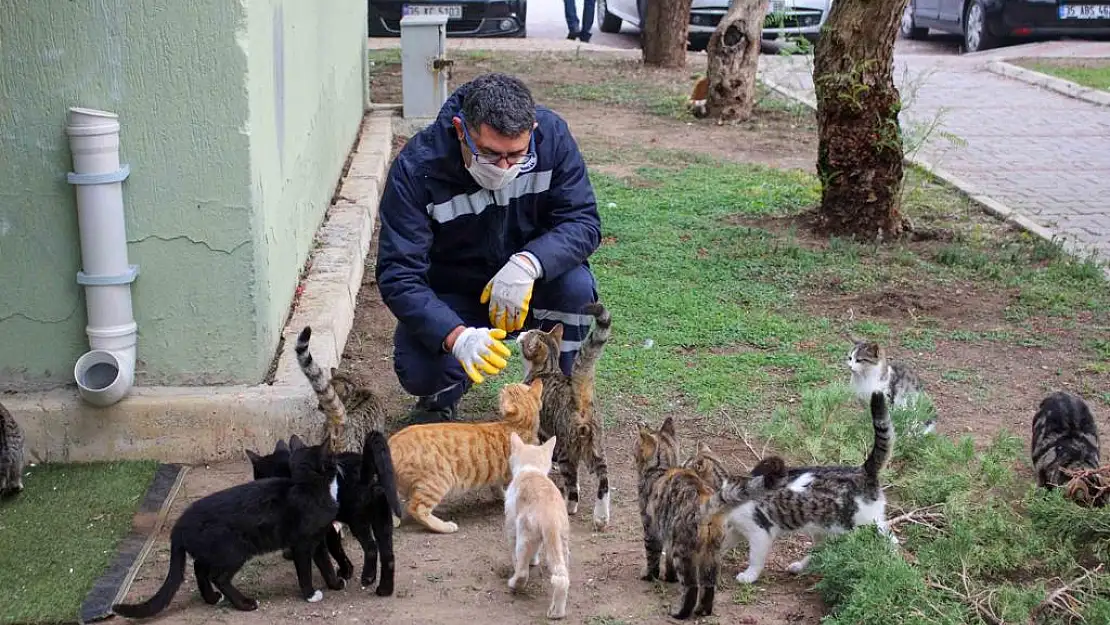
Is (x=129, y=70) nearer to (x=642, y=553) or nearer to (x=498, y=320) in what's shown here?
(x=498, y=320)

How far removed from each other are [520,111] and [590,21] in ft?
53.5

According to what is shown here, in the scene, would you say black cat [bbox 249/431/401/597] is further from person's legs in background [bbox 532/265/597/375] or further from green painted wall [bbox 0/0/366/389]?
person's legs in background [bbox 532/265/597/375]

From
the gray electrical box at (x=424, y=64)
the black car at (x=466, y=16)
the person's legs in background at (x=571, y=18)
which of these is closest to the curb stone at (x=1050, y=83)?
the person's legs in background at (x=571, y=18)

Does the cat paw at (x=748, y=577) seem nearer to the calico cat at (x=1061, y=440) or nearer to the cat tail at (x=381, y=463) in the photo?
the cat tail at (x=381, y=463)

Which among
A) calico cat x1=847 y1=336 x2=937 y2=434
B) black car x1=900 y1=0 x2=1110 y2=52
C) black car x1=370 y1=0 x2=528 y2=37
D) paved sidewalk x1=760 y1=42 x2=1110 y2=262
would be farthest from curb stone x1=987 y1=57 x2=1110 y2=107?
calico cat x1=847 y1=336 x2=937 y2=434

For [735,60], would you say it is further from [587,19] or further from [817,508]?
[817,508]

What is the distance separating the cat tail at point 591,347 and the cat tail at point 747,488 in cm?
103

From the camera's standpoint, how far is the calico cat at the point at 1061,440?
5.06 metres

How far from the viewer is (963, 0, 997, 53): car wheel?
19.8m

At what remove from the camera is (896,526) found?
4.79 metres

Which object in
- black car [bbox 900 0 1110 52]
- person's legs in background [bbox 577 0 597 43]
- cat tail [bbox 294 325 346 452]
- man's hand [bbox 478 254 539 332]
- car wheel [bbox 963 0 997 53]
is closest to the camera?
cat tail [bbox 294 325 346 452]

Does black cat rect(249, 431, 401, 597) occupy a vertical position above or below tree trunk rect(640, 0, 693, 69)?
below

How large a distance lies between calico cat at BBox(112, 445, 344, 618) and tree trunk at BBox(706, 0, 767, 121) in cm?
992

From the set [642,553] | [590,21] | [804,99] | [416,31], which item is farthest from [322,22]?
[590,21]
